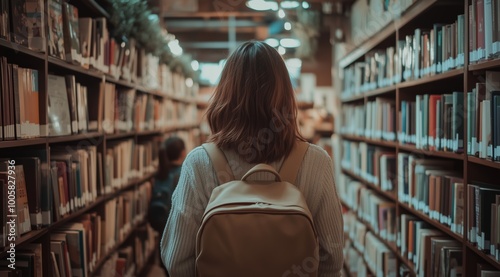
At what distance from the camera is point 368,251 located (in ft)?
13.7

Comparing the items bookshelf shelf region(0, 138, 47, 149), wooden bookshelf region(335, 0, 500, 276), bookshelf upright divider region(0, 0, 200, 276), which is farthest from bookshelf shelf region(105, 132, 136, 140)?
wooden bookshelf region(335, 0, 500, 276)

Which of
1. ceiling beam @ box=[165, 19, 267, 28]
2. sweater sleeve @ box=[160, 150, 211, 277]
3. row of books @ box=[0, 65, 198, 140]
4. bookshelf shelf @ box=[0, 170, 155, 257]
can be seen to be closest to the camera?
sweater sleeve @ box=[160, 150, 211, 277]

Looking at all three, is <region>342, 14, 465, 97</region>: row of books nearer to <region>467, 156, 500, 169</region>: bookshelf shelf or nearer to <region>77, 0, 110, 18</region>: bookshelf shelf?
<region>467, 156, 500, 169</region>: bookshelf shelf

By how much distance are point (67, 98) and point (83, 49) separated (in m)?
0.36

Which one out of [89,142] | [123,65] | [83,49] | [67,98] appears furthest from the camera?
[123,65]

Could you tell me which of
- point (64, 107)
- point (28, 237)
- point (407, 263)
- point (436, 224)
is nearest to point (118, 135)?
point (64, 107)

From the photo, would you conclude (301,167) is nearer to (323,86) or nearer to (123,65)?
(123,65)

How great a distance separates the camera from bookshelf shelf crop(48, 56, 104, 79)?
7.95 feet

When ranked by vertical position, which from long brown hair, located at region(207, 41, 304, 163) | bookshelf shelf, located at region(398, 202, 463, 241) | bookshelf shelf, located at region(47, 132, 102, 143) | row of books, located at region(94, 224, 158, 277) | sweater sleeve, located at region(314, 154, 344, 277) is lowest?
row of books, located at region(94, 224, 158, 277)

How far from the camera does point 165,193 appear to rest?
159 inches

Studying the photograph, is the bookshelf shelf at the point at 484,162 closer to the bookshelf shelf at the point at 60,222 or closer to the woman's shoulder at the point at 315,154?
the woman's shoulder at the point at 315,154

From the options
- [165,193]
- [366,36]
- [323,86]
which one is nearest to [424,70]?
[366,36]

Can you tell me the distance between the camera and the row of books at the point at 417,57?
7.90 ft

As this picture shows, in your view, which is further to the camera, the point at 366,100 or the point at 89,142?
the point at 366,100
